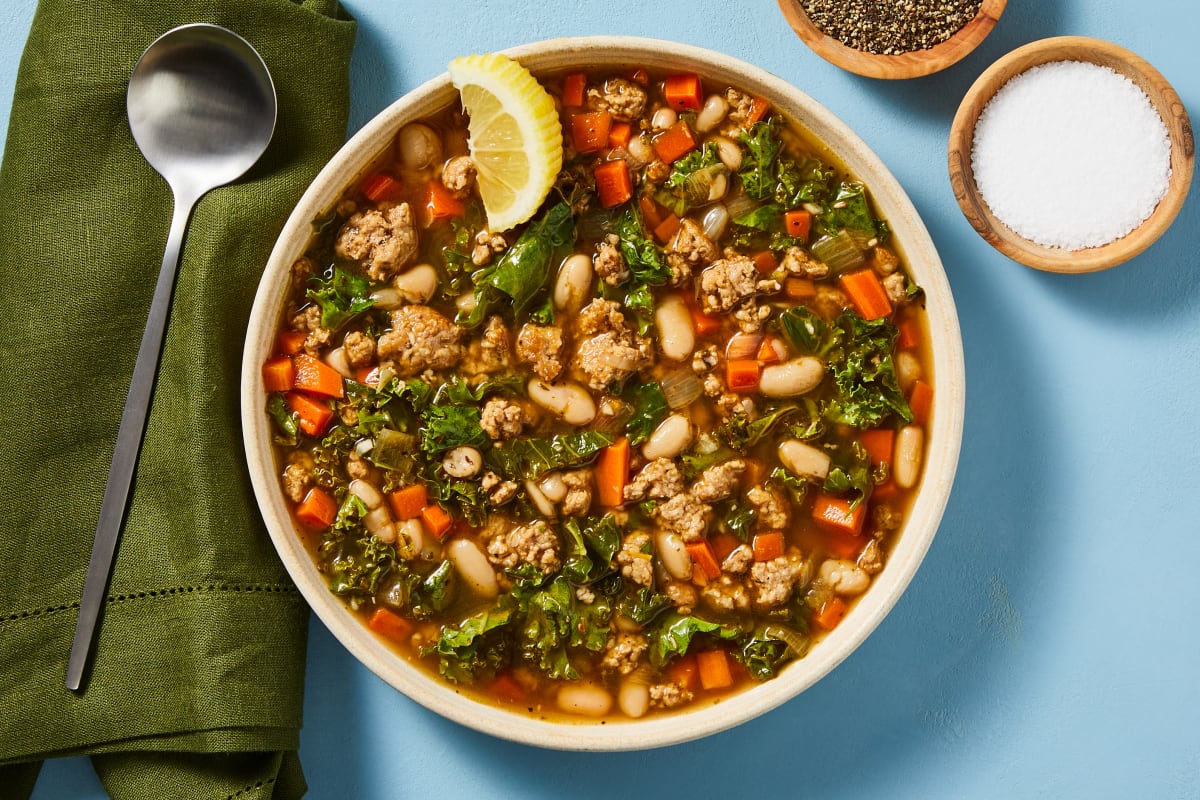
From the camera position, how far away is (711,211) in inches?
147

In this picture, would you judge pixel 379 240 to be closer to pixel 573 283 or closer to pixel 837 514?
pixel 573 283

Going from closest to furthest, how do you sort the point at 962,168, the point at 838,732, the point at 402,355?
1. the point at 402,355
2. the point at 962,168
3. the point at 838,732

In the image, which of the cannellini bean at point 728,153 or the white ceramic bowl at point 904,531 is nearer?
the white ceramic bowl at point 904,531

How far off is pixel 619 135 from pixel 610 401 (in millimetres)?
1025

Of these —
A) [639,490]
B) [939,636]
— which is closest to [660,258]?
[639,490]

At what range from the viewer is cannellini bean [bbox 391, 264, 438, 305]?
12.0 feet

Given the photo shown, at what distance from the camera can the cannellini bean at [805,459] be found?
371 cm

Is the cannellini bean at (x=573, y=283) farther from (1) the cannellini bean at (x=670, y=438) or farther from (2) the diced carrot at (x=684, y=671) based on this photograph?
(2) the diced carrot at (x=684, y=671)

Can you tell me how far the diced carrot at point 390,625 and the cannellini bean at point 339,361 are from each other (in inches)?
36.4

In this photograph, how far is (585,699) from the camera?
147 inches

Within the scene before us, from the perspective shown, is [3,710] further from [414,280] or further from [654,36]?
[654,36]

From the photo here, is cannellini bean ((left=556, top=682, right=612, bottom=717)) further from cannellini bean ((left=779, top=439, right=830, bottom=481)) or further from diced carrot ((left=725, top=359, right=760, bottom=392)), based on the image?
diced carrot ((left=725, top=359, right=760, bottom=392))

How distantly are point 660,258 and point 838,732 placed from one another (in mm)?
2175

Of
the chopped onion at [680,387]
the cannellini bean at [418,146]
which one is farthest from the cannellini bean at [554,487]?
the cannellini bean at [418,146]
